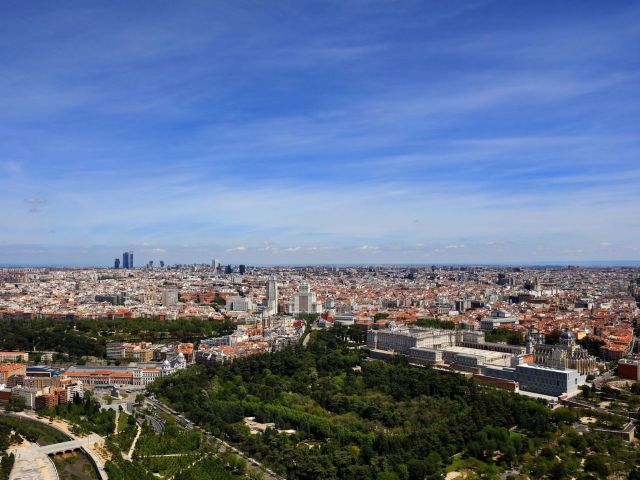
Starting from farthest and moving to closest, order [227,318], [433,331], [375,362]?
1. [227,318]
2. [433,331]
3. [375,362]

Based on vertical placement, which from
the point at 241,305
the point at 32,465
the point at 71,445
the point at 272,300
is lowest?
the point at 32,465

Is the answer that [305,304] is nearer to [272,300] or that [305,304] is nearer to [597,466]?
[272,300]

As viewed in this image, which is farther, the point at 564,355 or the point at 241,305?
the point at 241,305

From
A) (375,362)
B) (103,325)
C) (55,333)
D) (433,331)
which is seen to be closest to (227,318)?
(103,325)

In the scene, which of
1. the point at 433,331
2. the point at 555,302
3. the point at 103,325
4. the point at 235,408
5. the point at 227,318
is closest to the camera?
the point at 235,408

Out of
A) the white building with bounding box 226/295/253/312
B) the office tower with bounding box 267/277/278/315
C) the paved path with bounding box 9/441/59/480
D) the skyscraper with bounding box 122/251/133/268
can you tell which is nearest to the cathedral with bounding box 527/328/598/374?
the paved path with bounding box 9/441/59/480

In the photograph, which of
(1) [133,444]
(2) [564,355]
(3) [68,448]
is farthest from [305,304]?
(3) [68,448]

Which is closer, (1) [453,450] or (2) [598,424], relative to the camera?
(1) [453,450]

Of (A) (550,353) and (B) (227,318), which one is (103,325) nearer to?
(B) (227,318)
